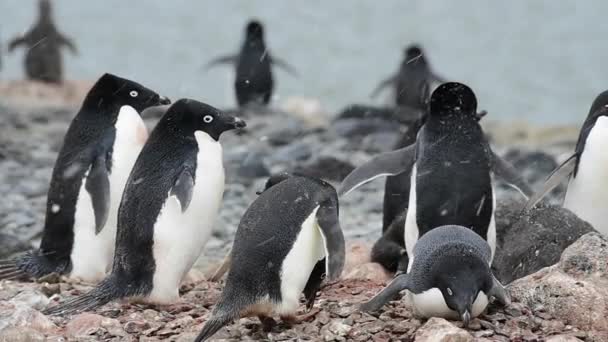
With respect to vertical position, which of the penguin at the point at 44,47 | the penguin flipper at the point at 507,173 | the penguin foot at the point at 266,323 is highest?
the penguin at the point at 44,47

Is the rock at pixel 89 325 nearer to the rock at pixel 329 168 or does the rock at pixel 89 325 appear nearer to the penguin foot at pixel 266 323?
the penguin foot at pixel 266 323

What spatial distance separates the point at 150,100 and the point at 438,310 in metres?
2.71

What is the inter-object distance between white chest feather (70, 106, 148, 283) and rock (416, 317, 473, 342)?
2.48 meters

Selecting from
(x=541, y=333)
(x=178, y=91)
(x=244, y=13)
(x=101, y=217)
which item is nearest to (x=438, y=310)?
(x=541, y=333)

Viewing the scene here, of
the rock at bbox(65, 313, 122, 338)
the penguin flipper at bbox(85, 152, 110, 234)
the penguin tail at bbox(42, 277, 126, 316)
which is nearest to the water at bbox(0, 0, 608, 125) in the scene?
the penguin flipper at bbox(85, 152, 110, 234)

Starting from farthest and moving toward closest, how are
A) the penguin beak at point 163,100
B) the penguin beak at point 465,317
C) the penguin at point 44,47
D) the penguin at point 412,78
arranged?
1. the penguin at point 44,47
2. the penguin at point 412,78
3. the penguin beak at point 163,100
4. the penguin beak at point 465,317

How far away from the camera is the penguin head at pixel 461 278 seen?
15.3ft

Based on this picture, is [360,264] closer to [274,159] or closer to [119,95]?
[119,95]

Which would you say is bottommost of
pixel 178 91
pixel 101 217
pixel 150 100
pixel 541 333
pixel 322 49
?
pixel 541 333

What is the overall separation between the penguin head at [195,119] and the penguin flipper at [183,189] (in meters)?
0.26

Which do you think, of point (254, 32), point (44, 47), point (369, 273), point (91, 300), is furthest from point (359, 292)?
point (44, 47)

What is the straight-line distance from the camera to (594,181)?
703cm

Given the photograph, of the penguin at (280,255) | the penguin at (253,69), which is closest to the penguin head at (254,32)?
the penguin at (253,69)

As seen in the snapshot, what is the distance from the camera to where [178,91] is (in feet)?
100
